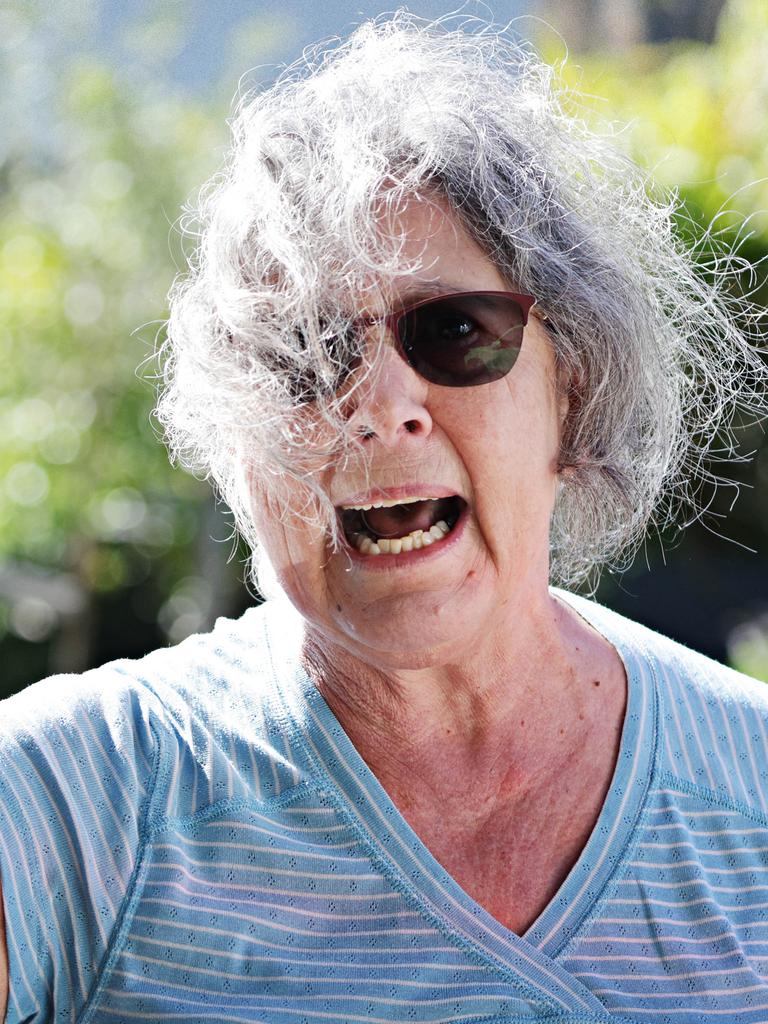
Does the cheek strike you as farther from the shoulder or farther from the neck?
the shoulder

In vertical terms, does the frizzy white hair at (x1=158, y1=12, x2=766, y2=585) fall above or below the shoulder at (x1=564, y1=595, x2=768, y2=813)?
above

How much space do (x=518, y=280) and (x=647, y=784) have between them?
859 mm

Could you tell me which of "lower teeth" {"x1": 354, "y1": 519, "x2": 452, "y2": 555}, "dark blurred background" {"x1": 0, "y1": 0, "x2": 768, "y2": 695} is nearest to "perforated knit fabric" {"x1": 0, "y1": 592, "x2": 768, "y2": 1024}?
"lower teeth" {"x1": 354, "y1": 519, "x2": 452, "y2": 555}

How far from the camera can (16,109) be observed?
221 inches

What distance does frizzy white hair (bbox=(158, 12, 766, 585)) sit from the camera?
5.97ft

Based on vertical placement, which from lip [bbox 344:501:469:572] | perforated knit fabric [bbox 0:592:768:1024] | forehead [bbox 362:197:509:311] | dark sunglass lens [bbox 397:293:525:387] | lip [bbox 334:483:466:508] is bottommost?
perforated knit fabric [bbox 0:592:768:1024]

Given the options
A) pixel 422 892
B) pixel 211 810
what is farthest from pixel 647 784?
pixel 211 810

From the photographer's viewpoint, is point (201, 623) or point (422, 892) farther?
point (201, 623)

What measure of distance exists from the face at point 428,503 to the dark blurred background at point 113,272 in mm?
3319

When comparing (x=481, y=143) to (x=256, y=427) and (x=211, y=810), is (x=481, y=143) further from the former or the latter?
(x=211, y=810)

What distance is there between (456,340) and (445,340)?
0.6 inches

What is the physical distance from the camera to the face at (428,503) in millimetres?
1791

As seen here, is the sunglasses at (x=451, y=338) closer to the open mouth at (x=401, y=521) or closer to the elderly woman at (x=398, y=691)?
the elderly woman at (x=398, y=691)

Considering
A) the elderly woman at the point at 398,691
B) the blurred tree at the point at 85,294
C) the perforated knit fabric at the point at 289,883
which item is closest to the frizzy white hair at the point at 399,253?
the elderly woman at the point at 398,691
